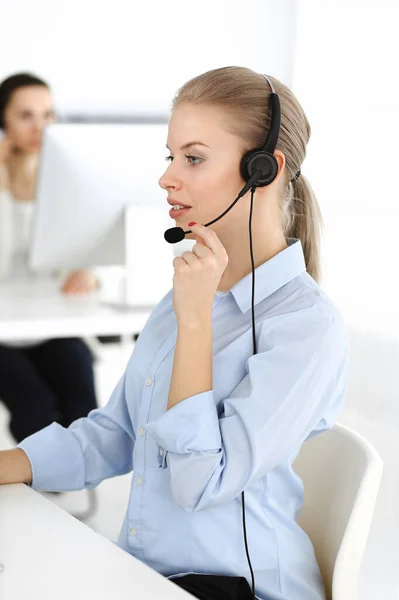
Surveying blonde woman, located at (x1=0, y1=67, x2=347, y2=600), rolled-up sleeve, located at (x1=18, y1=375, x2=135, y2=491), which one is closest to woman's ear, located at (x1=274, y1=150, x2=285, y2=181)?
blonde woman, located at (x1=0, y1=67, x2=347, y2=600)

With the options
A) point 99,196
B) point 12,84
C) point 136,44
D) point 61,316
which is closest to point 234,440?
point 99,196

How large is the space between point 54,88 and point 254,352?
2862mm

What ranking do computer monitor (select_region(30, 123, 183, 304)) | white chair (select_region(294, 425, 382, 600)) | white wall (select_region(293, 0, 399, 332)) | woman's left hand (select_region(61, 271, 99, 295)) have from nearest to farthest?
white chair (select_region(294, 425, 382, 600)), computer monitor (select_region(30, 123, 183, 304)), white wall (select_region(293, 0, 399, 332)), woman's left hand (select_region(61, 271, 99, 295))

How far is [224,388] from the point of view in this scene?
1.10 m

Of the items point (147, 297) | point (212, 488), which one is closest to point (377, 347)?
point (147, 297)

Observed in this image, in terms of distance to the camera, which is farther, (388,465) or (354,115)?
(354,115)

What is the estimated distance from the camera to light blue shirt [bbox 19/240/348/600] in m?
1.02

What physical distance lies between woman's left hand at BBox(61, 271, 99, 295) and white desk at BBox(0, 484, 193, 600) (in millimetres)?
1480

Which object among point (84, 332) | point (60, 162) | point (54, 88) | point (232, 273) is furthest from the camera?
point (54, 88)

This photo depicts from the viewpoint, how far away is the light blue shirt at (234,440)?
1.02 meters

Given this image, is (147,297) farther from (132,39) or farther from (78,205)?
(132,39)

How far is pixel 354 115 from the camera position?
2506mm

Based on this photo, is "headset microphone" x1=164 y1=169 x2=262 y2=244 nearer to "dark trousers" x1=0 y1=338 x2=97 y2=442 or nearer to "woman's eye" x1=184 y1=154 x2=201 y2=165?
"woman's eye" x1=184 y1=154 x2=201 y2=165

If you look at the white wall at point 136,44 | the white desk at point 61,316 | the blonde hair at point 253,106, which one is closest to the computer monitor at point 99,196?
the white desk at point 61,316
